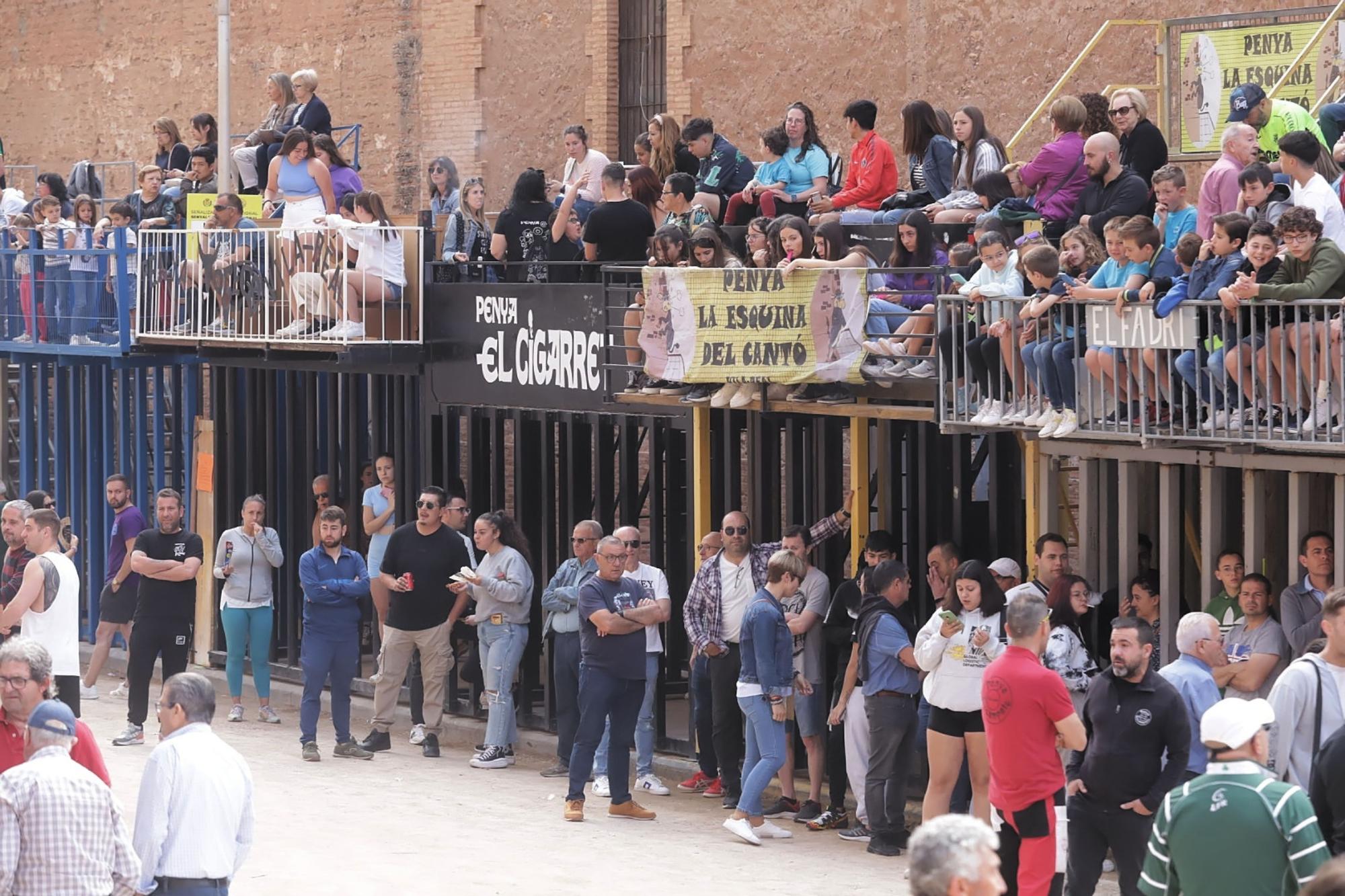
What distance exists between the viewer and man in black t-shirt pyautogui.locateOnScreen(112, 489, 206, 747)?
1619cm

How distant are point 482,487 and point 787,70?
315 inches

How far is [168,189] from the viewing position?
20.4m

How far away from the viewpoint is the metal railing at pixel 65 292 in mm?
19828

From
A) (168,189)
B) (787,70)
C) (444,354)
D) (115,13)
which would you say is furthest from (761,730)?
(115,13)

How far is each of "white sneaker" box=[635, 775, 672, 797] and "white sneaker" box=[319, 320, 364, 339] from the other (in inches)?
188

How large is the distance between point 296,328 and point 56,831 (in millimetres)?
10450

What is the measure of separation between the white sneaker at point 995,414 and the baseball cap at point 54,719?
6144 mm

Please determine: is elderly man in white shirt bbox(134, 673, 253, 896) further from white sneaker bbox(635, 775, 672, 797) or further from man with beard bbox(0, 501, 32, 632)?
white sneaker bbox(635, 775, 672, 797)

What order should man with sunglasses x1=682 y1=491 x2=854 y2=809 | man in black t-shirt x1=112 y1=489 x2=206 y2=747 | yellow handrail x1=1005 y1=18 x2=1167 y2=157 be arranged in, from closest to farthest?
man with sunglasses x1=682 y1=491 x2=854 y2=809 → man in black t-shirt x1=112 y1=489 x2=206 y2=747 → yellow handrail x1=1005 y1=18 x2=1167 y2=157

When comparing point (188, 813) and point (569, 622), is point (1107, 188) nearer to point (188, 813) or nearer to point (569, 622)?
point (569, 622)

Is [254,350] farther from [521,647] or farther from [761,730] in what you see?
[761,730]

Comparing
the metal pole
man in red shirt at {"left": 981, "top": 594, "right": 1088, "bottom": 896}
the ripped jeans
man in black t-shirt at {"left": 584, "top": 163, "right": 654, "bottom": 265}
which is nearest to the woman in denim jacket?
the ripped jeans

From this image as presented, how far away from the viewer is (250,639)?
17.6m

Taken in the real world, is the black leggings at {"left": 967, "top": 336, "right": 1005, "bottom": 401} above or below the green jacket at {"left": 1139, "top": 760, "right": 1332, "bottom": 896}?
above
